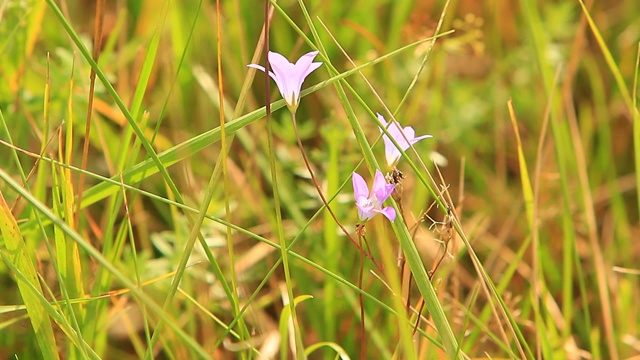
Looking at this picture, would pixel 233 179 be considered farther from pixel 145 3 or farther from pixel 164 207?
pixel 145 3

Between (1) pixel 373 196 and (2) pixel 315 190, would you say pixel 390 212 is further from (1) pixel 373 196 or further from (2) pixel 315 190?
(2) pixel 315 190

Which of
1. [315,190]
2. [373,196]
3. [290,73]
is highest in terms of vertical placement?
[290,73]

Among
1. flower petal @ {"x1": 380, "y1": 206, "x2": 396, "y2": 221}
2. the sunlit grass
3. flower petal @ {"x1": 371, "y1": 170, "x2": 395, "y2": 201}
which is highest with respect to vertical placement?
flower petal @ {"x1": 371, "y1": 170, "x2": 395, "y2": 201}

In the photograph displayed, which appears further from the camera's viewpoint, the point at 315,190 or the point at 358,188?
the point at 315,190

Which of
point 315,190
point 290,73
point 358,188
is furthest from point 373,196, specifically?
point 315,190

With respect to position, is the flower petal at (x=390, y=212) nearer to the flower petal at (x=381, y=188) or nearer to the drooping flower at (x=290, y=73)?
the flower petal at (x=381, y=188)

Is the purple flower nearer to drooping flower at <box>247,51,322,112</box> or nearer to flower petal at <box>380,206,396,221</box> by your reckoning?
flower petal at <box>380,206,396,221</box>

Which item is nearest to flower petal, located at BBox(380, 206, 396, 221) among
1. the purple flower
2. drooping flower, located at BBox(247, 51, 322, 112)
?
the purple flower
